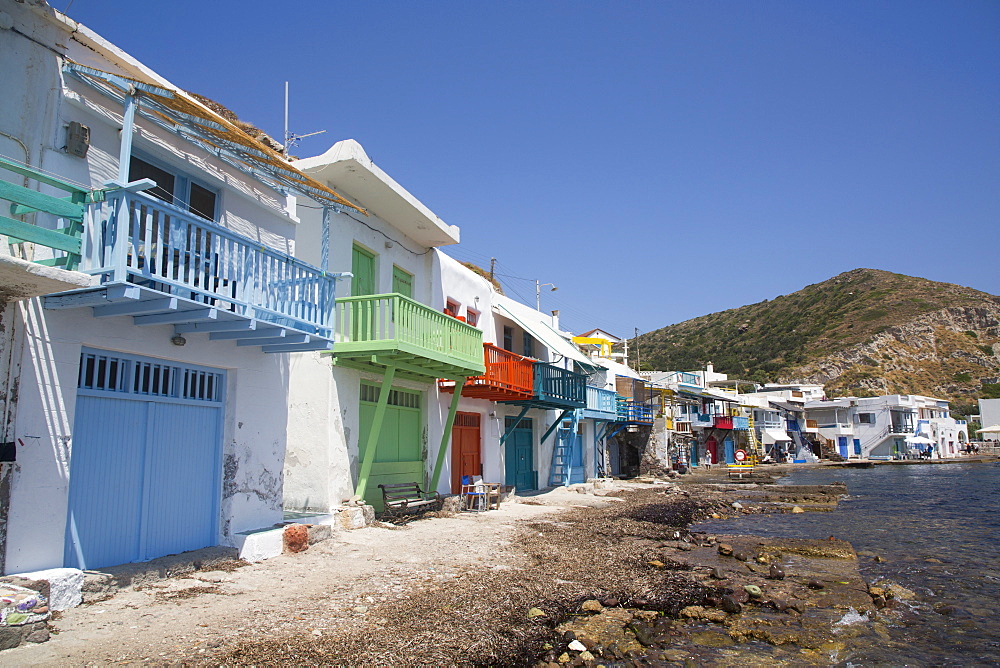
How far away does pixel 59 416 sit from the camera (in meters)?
7.23

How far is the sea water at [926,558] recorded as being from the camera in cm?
809

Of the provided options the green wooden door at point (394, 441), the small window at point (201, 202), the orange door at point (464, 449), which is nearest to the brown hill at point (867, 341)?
the orange door at point (464, 449)

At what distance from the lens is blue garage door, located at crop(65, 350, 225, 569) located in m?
7.75

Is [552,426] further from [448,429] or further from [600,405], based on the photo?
[448,429]

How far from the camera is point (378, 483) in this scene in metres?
15.0

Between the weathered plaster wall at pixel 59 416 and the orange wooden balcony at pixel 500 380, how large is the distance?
26.7 feet

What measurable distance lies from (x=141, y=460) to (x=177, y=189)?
3852 millimetres

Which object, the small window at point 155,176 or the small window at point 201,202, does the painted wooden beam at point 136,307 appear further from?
the small window at point 201,202

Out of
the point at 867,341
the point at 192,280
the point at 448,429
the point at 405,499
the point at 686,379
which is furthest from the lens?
the point at 867,341

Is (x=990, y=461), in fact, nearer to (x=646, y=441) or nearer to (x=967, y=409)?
(x=967, y=409)

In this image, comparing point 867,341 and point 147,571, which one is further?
point 867,341

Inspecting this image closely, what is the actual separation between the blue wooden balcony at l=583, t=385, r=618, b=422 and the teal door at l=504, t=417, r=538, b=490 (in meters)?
4.91

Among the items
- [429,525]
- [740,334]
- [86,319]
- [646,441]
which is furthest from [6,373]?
[740,334]

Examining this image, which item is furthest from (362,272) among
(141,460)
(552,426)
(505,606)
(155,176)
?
(552,426)
